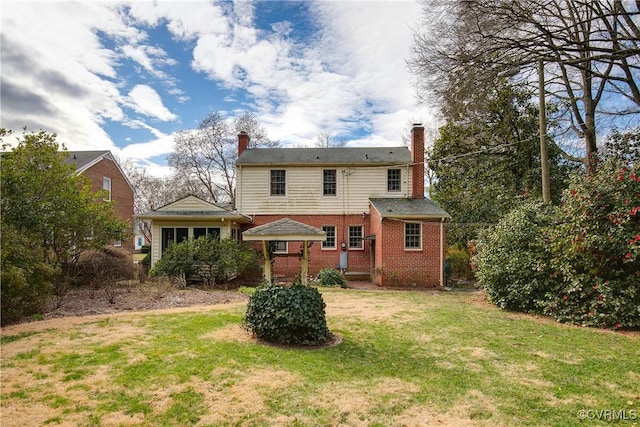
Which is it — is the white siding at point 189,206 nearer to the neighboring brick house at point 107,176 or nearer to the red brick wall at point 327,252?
the red brick wall at point 327,252

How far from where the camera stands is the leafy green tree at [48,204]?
346 inches

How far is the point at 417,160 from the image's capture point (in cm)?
1812

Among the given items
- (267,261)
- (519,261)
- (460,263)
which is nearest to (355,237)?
(460,263)

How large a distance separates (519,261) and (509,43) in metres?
7.24

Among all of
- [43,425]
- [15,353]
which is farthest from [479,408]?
[15,353]

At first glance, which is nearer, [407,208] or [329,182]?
[407,208]

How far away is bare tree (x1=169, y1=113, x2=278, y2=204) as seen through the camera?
104 feet

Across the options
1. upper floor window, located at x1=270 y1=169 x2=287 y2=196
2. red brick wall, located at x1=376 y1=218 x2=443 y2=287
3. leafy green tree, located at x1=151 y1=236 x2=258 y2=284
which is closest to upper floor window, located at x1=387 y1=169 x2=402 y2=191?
red brick wall, located at x1=376 y1=218 x2=443 y2=287

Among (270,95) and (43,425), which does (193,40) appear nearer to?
(270,95)

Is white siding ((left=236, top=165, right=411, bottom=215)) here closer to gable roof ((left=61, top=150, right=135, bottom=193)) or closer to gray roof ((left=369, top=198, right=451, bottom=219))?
gray roof ((left=369, top=198, right=451, bottom=219))

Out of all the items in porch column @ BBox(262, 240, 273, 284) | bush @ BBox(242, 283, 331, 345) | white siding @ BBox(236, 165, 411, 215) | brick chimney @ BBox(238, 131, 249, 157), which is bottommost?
bush @ BBox(242, 283, 331, 345)

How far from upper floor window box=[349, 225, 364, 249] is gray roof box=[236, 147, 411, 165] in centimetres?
338

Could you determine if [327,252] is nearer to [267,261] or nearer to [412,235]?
[412,235]

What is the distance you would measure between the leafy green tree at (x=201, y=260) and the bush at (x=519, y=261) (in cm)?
959
